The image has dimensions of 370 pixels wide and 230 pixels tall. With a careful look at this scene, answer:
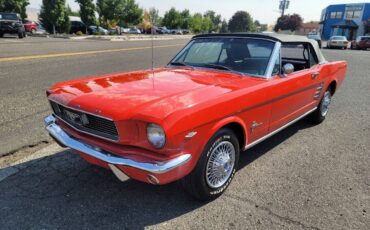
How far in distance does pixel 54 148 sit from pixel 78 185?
1119 millimetres

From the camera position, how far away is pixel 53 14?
3894 centimetres

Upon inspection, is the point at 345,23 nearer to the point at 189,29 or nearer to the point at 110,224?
the point at 189,29

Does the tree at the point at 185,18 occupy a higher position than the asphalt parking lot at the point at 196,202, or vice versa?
the tree at the point at 185,18

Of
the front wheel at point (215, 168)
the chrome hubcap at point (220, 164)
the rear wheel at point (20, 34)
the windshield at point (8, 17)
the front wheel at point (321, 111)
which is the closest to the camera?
the front wheel at point (215, 168)

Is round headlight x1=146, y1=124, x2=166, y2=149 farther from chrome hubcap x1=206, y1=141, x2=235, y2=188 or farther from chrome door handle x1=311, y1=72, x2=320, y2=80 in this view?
chrome door handle x1=311, y1=72, x2=320, y2=80

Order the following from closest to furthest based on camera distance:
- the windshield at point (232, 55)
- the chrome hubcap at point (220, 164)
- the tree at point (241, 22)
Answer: the chrome hubcap at point (220, 164), the windshield at point (232, 55), the tree at point (241, 22)

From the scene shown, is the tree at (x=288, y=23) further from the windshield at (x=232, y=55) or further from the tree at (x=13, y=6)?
the windshield at (x=232, y=55)

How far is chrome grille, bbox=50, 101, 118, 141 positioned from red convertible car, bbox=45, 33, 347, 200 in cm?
1

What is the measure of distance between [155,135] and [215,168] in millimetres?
856

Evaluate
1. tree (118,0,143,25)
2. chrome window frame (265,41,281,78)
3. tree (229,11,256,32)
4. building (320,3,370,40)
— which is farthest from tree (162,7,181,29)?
chrome window frame (265,41,281,78)

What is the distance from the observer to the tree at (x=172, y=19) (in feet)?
268

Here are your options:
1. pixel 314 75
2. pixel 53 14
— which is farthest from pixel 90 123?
pixel 53 14

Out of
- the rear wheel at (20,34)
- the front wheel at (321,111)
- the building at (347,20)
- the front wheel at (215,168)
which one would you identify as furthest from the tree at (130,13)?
the front wheel at (215,168)

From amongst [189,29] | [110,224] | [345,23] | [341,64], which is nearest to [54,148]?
[110,224]
